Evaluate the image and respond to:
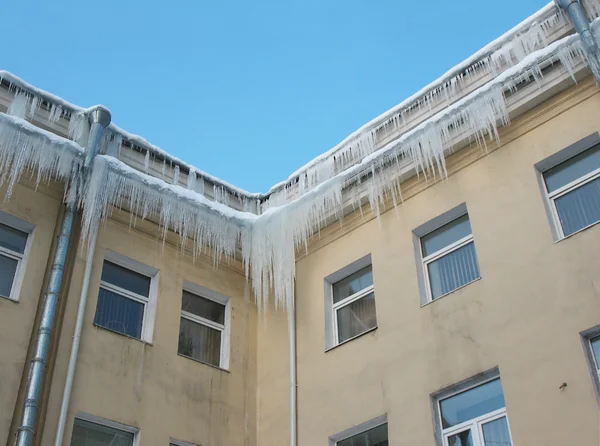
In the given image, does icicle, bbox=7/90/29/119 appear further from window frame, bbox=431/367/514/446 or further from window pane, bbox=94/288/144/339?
window frame, bbox=431/367/514/446

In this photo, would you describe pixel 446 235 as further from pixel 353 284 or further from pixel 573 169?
pixel 573 169

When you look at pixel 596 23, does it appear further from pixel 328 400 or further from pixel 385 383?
pixel 328 400

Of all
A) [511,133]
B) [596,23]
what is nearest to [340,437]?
[511,133]

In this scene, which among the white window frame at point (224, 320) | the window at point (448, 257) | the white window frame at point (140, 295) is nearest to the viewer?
the window at point (448, 257)

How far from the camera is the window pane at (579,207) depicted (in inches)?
288

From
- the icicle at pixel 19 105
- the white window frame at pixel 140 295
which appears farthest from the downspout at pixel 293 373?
the icicle at pixel 19 105

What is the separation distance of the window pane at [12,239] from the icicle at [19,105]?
4.33ft

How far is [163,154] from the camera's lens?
33.1 feet

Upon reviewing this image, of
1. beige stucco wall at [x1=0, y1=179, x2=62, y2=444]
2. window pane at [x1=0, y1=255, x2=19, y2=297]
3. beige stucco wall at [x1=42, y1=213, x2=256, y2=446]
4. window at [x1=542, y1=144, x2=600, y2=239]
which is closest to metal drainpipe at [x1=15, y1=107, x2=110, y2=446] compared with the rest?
beige stucco wall at [x1=0, y1=179, x2=62, y2=444]

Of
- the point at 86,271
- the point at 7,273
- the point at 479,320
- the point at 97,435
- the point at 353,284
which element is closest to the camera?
the point at 479,320

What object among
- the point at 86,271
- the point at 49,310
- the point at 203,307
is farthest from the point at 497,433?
the point at 86,271

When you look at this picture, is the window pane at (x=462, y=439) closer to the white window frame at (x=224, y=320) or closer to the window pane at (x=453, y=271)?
the window pane at (x=453, y=271)

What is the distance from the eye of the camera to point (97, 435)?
786 centimetres

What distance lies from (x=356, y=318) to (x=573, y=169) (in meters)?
3.05
